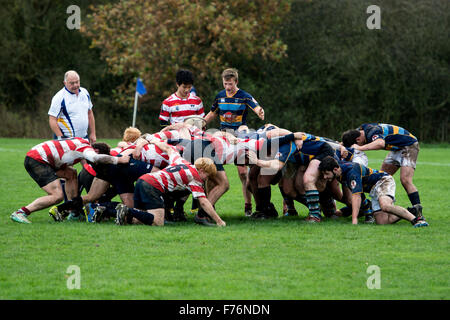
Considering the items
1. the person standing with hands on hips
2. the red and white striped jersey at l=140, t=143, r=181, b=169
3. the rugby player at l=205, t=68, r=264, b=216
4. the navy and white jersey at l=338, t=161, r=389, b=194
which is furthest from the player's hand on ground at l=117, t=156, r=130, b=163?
the navy and white jersey at l=338, t=161, r=389, b=194

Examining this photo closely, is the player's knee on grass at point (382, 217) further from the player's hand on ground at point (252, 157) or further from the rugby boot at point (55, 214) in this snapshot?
the rugby boot at point (55, 214)

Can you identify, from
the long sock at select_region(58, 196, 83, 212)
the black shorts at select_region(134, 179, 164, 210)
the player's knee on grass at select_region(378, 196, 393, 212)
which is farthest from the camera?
the long sock at select_region(58, 196, 83, 212)

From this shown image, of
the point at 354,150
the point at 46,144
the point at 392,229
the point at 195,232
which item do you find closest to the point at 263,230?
the point at 195,232

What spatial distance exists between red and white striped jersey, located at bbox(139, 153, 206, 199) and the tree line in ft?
67.7

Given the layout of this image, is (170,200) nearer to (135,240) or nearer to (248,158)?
(248,158)

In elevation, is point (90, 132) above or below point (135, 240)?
above

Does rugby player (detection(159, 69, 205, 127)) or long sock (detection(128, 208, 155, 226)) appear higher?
rugby player (detection(159, 69, 205, 127))

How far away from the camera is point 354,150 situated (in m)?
9.92

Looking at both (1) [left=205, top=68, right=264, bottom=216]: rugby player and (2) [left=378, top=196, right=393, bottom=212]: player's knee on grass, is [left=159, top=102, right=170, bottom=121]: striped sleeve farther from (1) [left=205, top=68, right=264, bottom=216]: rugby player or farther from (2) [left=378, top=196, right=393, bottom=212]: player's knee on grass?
(2) [left=378, top=196, right=393, bottom=212]: player's knee on grass

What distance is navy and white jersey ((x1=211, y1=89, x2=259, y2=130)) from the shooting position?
10.1 m

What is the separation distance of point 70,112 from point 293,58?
21850mm

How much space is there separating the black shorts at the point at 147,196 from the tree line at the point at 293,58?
20.7m

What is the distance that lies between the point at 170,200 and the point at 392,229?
2902mm

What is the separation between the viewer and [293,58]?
30.7m
